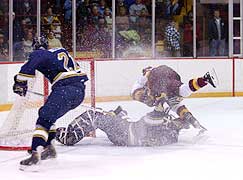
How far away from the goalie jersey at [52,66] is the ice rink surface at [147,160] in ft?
2.02

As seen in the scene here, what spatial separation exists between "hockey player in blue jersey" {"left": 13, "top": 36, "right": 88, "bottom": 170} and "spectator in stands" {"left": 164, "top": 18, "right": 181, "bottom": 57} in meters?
6.63

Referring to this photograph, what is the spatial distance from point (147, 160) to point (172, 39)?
677cm

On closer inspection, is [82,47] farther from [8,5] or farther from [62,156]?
[62,156]

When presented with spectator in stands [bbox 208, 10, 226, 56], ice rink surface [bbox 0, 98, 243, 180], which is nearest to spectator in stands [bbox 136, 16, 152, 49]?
spectator in stands [bbox 208, 10, 226, 56]

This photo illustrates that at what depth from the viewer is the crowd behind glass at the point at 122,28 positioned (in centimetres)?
1009

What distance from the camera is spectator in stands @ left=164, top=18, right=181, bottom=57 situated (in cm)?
1138

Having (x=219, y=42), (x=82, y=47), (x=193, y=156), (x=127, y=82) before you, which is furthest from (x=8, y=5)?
(x=193, y=156)

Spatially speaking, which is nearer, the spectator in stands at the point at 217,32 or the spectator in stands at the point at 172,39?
the spectator in stands at the point at 172,39

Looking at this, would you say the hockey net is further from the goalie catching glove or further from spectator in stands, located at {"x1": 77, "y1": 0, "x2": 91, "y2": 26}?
spectator in stands, located at {"x1": 77, "y1": 0, "x2": 91, "y2": 26}

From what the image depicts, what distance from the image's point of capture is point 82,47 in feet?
35.0

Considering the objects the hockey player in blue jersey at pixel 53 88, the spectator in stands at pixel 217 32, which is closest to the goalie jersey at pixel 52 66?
the hockey player in blue jersey at pixel 53 88

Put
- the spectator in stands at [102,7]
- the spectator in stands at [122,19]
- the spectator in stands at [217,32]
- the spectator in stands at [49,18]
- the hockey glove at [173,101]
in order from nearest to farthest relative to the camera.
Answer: the hockey glove at [173,101], the spectator in stands at [49,18], the spectator in stands at [102,7], the spectator in stands at [122,19], the spectator in stands at [217,32]

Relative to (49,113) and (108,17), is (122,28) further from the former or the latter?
(49,113)

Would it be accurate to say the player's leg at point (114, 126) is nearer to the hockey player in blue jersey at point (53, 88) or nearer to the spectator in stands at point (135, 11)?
the hockey player in blue jersey at point (53, 88)
